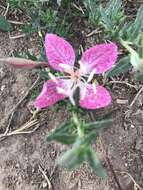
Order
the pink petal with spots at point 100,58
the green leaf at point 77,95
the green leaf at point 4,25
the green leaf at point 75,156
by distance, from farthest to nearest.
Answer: the green leaf at point 4,25
the pink petal with spots at point 100,58
the green leaf at point 77,95
the green leaf at point 75,156

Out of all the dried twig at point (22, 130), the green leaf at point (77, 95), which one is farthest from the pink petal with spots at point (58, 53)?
the dried twig at point (22, 130)

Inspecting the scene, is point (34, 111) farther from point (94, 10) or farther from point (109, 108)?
point (94, 10)

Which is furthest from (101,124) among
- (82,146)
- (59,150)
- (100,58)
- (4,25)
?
(4,25)

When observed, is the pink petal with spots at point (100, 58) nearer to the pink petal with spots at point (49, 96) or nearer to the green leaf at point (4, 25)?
the pink petal with spots at point (49, 96)

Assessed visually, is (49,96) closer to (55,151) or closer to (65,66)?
(65,66)

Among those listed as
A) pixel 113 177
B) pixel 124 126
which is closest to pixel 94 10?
pixel 124 126

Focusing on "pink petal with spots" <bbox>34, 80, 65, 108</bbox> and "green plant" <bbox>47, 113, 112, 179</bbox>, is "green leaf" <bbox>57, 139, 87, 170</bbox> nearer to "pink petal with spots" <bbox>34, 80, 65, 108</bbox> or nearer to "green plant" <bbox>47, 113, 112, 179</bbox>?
"green plant" <bbox>47, 113, 112, 179</bbox>

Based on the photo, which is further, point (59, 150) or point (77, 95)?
point (59, 150)

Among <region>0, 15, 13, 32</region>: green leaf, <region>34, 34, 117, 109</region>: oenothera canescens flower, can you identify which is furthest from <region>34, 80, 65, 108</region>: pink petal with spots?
<region>0, 15, 13, 32</region>: green leaf
